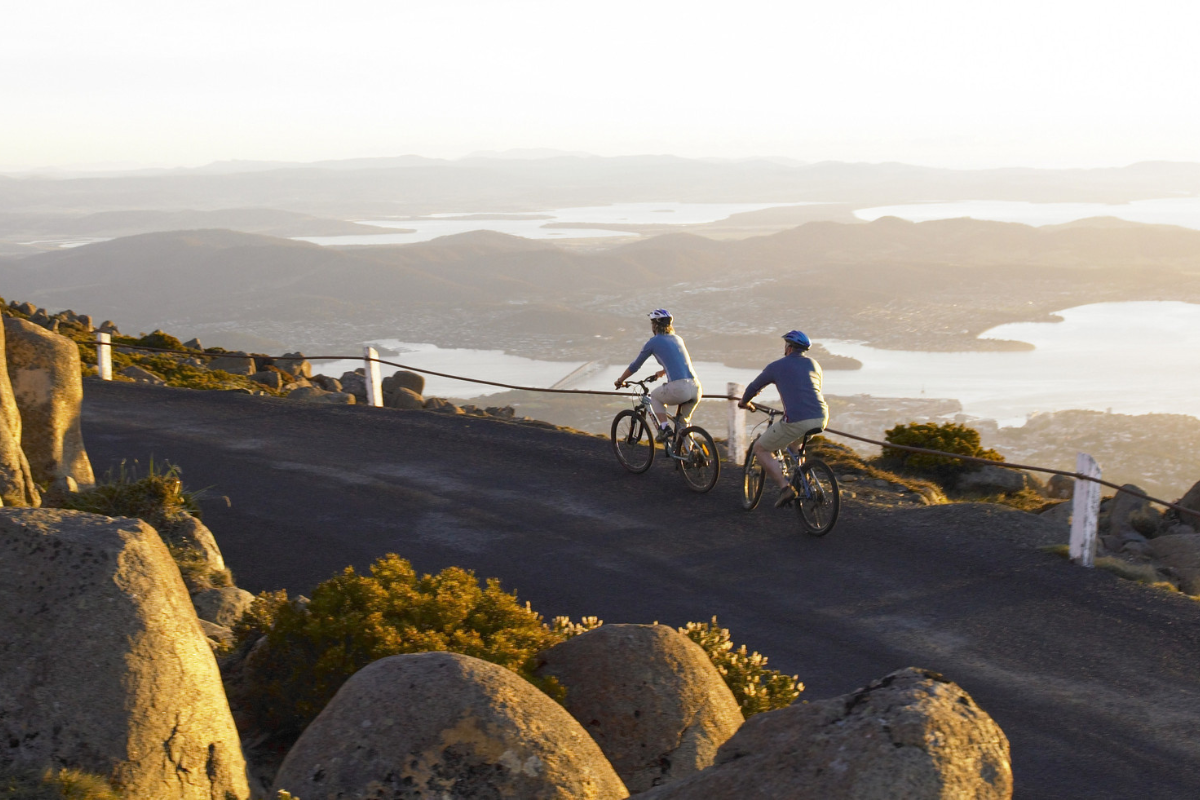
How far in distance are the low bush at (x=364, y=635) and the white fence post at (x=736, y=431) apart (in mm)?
8517

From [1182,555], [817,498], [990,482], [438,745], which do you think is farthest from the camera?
[990,482]

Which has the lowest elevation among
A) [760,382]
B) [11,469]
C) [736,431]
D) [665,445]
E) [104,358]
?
[104,358]

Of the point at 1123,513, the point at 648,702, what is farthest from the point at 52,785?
the point at 1123,513

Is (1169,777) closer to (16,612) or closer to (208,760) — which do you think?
(208,760)

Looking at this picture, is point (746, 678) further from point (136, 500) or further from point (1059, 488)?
point (1059, 488)

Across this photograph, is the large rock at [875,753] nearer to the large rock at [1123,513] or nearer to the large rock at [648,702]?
the large rock at [648,702]

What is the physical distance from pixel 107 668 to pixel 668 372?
30.0 ft

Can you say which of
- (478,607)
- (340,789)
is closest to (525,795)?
(340,789)

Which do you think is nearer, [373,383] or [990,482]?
[990,482]

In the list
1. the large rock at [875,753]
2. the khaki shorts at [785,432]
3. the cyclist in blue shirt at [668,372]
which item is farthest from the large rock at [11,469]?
the khaki shorts at [785,432]

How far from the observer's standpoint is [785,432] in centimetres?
1112

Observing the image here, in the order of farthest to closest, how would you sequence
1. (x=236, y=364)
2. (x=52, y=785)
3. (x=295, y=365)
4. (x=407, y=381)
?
(x=295, y=365) < (x=407, y=381) < (x=236, y=364) < (x=52, y=785)

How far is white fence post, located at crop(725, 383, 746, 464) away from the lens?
47.7 feet

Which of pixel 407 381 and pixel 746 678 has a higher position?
pixel 746 678
